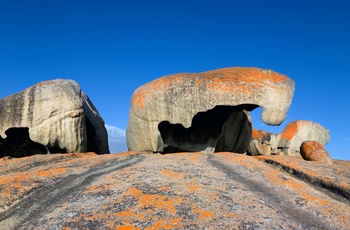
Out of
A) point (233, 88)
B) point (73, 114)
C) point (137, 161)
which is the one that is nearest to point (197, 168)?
point (137, 161)

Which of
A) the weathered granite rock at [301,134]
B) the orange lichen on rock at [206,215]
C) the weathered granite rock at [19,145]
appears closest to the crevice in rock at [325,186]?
the orange lichen on rock at [206,215]

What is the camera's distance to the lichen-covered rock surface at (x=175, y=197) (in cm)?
312

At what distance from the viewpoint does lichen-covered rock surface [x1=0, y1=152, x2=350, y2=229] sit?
10.2 ft

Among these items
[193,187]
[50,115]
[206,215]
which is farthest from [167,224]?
[50,115]

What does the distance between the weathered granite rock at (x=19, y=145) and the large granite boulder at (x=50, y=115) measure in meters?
0.49

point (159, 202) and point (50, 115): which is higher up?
point (50, 115)

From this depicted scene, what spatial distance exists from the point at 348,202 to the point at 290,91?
4.01 meters

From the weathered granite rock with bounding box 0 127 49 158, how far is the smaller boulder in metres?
6.52

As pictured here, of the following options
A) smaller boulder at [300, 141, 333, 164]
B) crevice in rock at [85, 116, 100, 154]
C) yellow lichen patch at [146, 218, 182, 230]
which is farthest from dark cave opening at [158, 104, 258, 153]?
yellow lichen patch at [146, 218, 182, 230]

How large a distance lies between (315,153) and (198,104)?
2.68 meters

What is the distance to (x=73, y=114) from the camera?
355 inches

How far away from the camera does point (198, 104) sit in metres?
8.22

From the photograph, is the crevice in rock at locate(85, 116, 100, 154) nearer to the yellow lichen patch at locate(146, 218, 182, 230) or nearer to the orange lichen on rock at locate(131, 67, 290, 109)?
the orange lichen on rock at locate(131, 67, 290, 109)

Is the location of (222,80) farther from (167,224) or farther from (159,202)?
(167,224)
